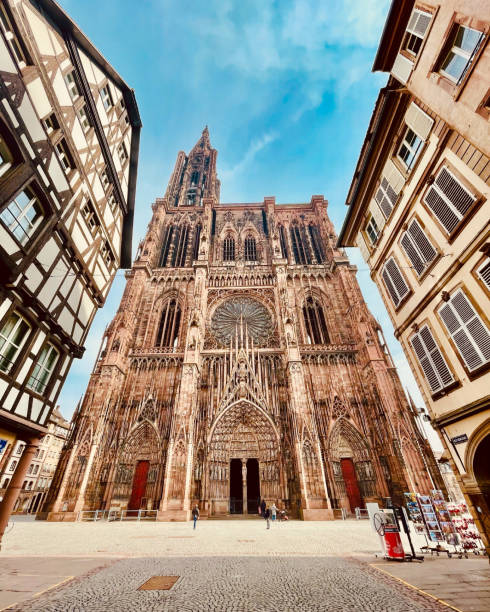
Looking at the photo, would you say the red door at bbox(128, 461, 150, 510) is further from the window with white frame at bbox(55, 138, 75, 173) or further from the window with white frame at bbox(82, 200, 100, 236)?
the window with white frame at bbox(55, 138, 75, 173)

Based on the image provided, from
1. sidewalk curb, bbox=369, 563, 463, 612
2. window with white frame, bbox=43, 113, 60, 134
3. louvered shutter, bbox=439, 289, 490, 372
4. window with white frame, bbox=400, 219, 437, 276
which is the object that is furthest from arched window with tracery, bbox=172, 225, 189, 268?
sidewalk curb, bbox=369, 563, 463, 612

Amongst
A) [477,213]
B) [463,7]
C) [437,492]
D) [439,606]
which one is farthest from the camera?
[437,492]

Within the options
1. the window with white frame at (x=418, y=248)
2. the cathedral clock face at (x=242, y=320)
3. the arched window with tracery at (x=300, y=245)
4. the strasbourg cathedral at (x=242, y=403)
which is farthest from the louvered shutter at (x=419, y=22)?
the arched window with tracery at (x=300, y=245)

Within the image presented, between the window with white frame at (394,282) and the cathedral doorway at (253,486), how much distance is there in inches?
618

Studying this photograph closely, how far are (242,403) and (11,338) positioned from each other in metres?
15.1

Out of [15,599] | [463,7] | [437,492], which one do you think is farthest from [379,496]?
[463,7]

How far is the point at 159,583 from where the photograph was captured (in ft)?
14.0

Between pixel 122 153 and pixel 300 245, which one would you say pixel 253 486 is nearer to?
pixel 122 153

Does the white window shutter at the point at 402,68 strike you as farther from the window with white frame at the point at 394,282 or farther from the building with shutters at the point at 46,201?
the building with shutters at the point at 46,201

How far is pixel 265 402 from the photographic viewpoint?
19562 millimetres

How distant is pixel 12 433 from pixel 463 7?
13.6 metres

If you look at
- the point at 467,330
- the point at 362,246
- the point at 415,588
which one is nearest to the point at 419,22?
the point at 362,246

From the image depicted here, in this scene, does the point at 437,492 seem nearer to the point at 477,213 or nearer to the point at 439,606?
the point at 439,606

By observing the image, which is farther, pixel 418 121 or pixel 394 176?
pixel 394 176
